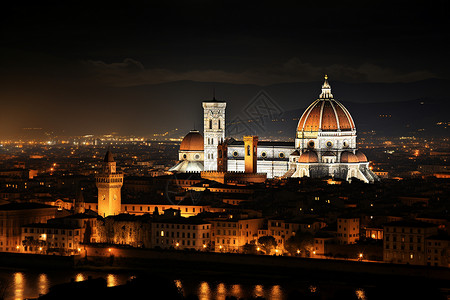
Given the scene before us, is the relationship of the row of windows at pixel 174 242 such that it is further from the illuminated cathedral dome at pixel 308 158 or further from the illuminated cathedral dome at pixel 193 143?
the illuminated cathedral dome at pixel 193 143

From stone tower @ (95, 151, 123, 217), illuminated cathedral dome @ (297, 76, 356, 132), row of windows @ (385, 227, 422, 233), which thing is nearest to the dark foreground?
row of windows @ (385, 227, 422, 233)

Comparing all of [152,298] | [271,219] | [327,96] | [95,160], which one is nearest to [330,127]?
[327,96]

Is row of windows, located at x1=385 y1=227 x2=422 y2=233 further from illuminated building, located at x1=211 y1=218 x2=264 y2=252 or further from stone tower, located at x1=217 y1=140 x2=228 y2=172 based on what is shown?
stone tower, located at x1=217 y1=140 x2=228 y2=172

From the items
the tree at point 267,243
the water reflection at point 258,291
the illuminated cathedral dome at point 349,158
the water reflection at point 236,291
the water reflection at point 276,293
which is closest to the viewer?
the water reflection at point 276,293

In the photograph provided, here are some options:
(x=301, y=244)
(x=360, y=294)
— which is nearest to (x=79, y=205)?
(x=301, y=244)

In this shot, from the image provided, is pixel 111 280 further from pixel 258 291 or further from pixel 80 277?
pixel 258 291

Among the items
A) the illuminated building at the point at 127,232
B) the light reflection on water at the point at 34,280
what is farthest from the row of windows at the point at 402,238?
the illuminated building at the point at 127,232

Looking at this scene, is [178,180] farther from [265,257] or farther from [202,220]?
[265,257]
